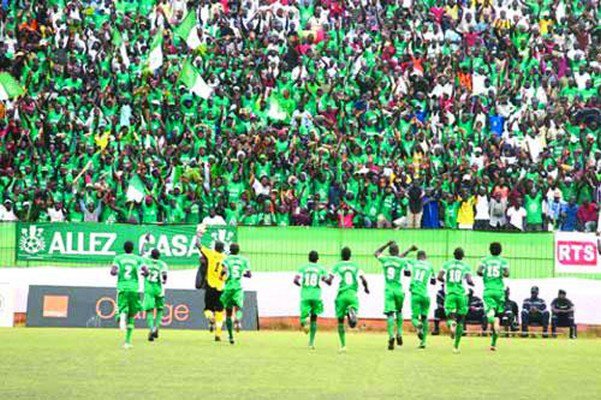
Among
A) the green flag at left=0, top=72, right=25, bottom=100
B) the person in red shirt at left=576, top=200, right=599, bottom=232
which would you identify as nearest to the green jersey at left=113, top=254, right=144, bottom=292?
the person in red shirt at left=576, top=200, right=599, bottom=232

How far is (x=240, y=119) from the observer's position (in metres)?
38.0

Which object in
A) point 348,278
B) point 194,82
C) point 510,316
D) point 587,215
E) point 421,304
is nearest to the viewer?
point 348,278

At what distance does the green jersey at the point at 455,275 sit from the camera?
2688cm

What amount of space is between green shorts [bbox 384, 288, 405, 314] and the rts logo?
22.4ft

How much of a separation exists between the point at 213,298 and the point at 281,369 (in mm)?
9362

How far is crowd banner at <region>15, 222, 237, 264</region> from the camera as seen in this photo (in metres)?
33.7

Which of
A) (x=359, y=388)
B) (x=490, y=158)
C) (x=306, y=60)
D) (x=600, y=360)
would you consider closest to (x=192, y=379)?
(x=359, y=388)

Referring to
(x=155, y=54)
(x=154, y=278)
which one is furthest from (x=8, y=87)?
(x=154, y=278)

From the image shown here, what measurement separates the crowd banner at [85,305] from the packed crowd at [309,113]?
2160mm

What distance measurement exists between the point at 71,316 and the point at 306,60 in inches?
425

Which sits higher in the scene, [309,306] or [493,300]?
[493,300]

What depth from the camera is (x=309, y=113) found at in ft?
126

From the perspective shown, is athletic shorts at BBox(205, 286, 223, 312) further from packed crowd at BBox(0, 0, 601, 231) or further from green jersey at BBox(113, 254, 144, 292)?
packed crowd at BBox(0, 0, 601, 231)

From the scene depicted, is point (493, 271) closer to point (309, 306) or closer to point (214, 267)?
point (309, 306)
